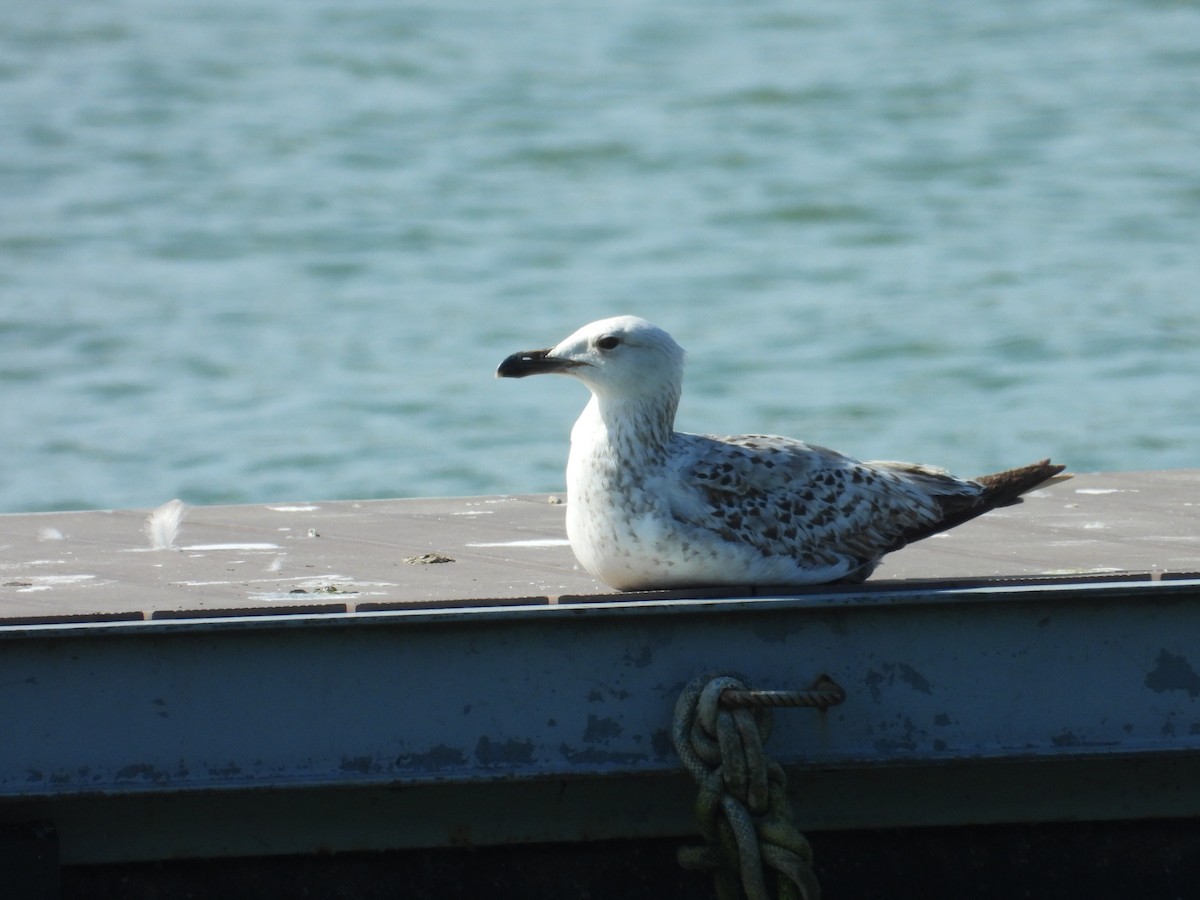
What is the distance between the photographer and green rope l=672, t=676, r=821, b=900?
4.09 metres

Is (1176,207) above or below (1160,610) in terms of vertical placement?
above

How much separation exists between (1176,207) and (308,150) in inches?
374

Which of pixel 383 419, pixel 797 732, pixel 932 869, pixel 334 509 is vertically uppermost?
pixel 383 419

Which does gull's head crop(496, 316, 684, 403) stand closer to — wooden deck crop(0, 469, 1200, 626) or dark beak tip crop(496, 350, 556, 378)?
dark beak tip crop(496, 350, 556, 378)

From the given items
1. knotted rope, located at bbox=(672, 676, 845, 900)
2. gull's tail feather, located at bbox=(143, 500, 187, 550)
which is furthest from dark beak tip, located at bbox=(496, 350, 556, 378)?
gull's tail feather, located at bbox=(143, 500, 187, 550)

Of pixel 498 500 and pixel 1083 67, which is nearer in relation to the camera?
pixel 498 500

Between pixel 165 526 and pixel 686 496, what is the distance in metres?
1.93

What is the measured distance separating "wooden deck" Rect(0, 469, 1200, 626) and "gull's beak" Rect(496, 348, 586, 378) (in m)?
0.53

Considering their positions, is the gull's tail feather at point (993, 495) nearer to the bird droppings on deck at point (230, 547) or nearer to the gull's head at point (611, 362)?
the gull's head at point (611, 362)

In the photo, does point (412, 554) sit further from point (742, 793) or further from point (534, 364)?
point (742, 793)

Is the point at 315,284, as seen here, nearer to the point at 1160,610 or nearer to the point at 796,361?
the point at 796,361

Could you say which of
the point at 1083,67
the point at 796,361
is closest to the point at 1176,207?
the point at 1083,67

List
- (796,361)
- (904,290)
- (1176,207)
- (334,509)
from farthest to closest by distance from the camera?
(1176,207) < (904,290) < (796,361) < (334,509)

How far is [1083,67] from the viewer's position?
2273 cm
